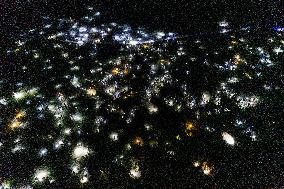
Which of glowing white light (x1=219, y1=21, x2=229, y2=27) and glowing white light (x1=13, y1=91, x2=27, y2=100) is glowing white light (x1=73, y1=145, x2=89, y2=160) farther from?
glowing white light (x1=219, y1=21, x2=229, y2=27)

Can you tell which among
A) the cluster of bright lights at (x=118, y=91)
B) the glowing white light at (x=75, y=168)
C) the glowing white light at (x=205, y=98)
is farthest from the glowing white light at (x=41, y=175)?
the glowing white light at (x=205, y=98)

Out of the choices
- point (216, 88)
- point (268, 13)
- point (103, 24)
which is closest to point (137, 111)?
point (216, 88)

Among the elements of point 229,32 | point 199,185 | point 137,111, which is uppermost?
point 229,32

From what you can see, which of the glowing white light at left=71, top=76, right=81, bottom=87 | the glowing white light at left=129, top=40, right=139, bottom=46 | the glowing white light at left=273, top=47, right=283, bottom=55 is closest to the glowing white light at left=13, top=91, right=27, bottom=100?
the glowing white light at left=71, top=76, right=81, bottom=87

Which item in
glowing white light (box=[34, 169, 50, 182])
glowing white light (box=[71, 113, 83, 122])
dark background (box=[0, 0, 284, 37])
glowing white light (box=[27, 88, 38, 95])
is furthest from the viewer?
dark background (box=[0, 0, 284, 37])

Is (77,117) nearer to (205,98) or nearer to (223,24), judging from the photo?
(205,98)

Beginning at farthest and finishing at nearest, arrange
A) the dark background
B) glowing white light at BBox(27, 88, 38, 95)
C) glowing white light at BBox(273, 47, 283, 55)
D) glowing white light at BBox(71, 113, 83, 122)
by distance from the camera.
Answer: the dark background → glowing white light at BBox(273, 47, 283, 55) → glowing white light at BBox(27, 88, 38, 95) → glowing white light at BBox(71, 113, 83, 122)

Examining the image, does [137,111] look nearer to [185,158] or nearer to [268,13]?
[185,158]
